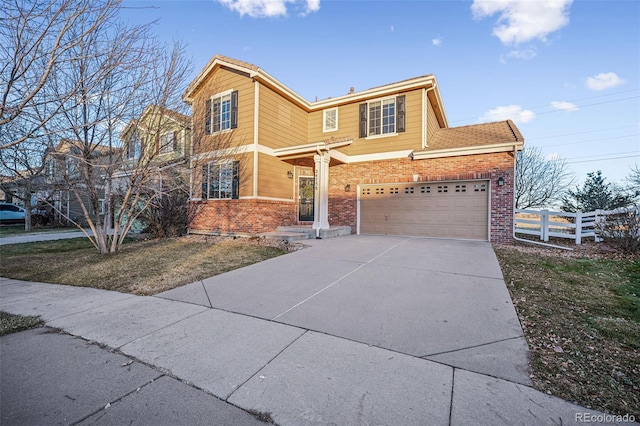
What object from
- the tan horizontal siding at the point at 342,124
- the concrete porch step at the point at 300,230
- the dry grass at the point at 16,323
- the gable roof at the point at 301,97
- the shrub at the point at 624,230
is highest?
the gable roof at the point at 301,97

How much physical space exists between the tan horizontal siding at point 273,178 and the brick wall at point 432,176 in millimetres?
1968

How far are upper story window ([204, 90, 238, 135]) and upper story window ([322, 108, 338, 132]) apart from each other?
3998 millimetres

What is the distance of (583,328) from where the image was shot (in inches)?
119

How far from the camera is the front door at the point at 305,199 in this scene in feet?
40.2

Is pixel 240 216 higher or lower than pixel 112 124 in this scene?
lower

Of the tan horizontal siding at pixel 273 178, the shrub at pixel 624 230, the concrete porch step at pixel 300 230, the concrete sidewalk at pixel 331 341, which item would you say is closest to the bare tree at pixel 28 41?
the concrete sidewalk at pixel 331 341

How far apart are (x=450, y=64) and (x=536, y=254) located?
27.5 feet

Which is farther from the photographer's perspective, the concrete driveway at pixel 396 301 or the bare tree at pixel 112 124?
the bare tree at pixel 112 124

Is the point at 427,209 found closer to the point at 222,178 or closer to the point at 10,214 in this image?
the point at 222,178

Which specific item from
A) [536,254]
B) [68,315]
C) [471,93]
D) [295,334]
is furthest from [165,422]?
[471,93]

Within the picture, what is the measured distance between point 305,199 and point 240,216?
3.13 m

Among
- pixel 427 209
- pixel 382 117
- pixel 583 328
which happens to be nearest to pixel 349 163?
pixel 382 117

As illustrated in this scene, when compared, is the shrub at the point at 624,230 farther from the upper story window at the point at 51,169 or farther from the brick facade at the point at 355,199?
the upper story window at the point at 51,169

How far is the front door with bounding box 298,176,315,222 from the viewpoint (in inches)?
483
